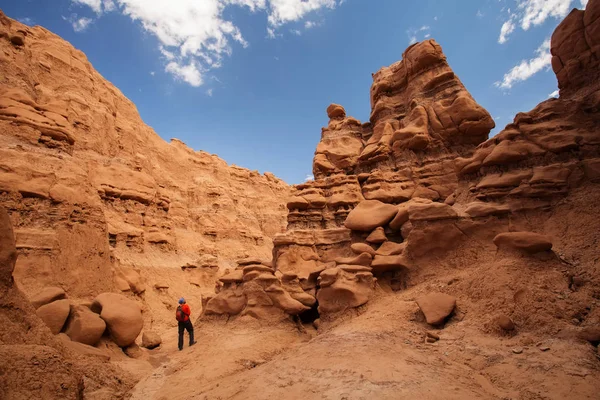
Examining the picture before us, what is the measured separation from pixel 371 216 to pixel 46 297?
10.0 m

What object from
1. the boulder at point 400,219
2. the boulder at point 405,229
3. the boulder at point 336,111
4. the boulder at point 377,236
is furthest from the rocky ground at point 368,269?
the boulder at point 336,111

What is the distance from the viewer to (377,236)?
430 inches

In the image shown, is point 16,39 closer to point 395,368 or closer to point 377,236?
point 377,236

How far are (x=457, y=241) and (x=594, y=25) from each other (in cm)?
732

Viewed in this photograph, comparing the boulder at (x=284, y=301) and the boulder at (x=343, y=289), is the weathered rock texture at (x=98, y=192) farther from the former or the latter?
the boulder at (x=343, y=289)

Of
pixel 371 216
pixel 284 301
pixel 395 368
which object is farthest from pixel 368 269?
pixel 395 368

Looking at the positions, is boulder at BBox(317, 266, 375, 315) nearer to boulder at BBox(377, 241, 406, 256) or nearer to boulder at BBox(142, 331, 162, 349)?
boulder at BBox(377, 241, 406, 256)

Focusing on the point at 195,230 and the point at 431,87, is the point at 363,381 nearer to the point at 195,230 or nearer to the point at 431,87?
the point at 431,87

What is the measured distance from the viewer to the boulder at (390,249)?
9.72 m

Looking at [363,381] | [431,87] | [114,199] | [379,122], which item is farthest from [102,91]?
[363,381]

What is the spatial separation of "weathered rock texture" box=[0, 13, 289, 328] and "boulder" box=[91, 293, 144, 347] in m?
1.80

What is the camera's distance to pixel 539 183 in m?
8.05

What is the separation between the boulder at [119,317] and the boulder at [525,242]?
9.52 m

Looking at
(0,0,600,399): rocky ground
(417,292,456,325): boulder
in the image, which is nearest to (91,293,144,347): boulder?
(0,0,600,399): rocky ground
